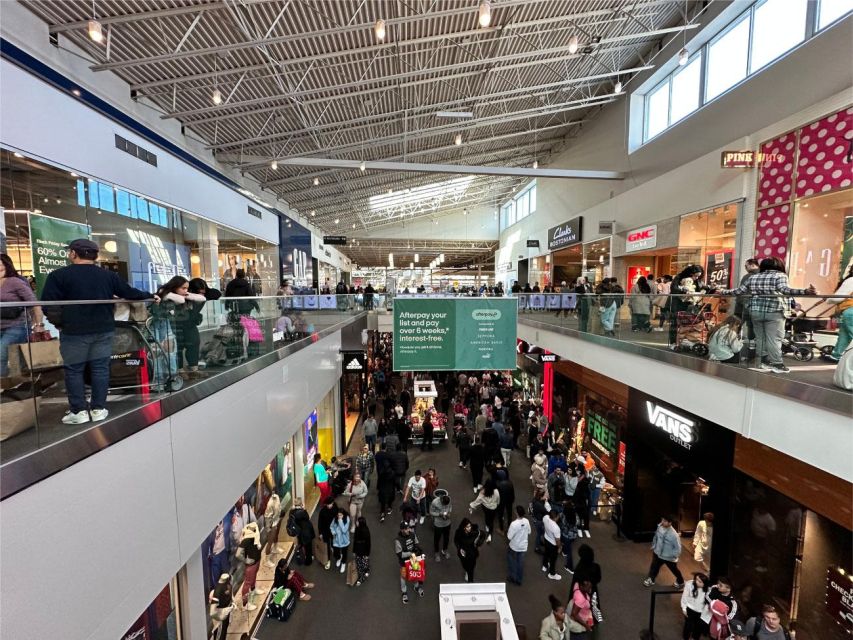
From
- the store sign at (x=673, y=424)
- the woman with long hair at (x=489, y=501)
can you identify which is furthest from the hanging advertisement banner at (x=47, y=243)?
the store sign at (x=673, y=424)

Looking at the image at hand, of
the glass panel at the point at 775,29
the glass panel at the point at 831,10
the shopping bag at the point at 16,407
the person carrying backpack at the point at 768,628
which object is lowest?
the person carrying backpack at the point at 768,628

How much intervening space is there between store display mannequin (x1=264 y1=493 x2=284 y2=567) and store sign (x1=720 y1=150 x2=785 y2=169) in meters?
12.7

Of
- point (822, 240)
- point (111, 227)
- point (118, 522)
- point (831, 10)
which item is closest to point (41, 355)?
point (118, 522)


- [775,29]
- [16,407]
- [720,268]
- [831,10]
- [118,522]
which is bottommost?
[118,522]

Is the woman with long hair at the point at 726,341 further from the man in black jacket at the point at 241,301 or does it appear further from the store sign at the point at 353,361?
the store sign at the point at 353,361

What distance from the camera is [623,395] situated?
9344 mm

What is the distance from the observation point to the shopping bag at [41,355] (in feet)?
7.70

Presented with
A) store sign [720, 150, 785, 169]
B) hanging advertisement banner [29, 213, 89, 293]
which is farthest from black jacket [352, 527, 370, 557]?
store sign [720, 150, 785, 169]

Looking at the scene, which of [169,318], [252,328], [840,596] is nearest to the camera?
[169,318]

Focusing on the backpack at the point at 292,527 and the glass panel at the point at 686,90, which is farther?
the glass panel at the point at 686,90

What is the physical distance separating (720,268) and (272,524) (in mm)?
12862

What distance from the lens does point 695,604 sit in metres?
5.38

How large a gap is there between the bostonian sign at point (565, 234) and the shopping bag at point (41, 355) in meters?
18.9

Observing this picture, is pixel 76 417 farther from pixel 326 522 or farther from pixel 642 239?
pixel 642 239
